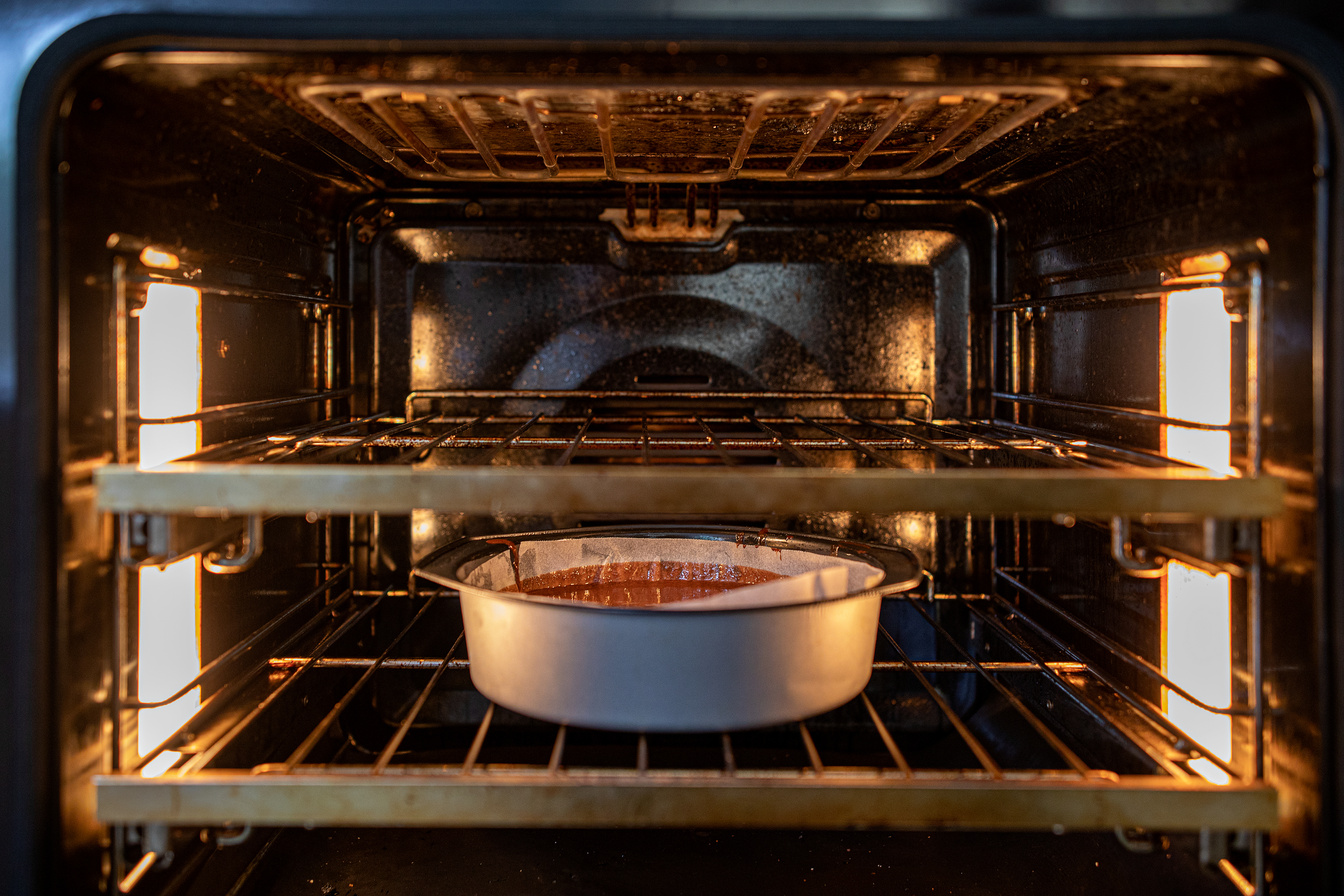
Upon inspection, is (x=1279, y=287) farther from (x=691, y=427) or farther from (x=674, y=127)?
(x=691, y=427)

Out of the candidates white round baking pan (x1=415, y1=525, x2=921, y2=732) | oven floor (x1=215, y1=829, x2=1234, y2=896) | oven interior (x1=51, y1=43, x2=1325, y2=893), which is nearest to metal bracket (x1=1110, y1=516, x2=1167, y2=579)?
oven interior (x1=51, y1=43, x2=1325, y2=893)

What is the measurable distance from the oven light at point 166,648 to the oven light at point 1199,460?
3.19 feet

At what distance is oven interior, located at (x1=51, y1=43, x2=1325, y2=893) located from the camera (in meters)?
0.68

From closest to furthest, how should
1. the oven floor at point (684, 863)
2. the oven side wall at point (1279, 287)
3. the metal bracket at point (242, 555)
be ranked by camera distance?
1. the oven side wall at point (1279, 287)
2. the metal bracket at point (242, 555)
3. the oven floor at point (684, 863)

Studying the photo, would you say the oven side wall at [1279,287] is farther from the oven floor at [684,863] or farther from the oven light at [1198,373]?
the oven floor at [684,863]

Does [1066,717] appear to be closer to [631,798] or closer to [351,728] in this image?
[631,798]

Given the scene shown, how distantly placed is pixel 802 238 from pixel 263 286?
2.37 feet

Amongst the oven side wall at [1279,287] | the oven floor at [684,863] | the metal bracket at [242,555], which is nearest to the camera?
the oven side wall at [1279,287]

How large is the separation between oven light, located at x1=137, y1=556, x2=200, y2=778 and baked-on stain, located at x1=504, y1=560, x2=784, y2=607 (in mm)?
342

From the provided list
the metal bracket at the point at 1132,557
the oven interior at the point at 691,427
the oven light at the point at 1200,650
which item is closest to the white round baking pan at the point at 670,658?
the oven interior at the point at 691,427

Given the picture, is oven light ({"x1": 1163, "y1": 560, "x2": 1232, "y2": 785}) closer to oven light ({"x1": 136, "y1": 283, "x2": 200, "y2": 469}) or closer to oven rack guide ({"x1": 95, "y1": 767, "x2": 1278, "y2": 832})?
oven rack guide ({"x1": 95, "y1": 767, "x2": 1278, "y2": 832})

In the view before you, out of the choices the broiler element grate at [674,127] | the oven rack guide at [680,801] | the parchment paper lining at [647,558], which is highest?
the broiler element grate at [674,127]

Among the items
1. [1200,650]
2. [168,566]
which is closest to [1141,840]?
[1200,650]

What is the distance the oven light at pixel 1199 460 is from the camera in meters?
0.83
